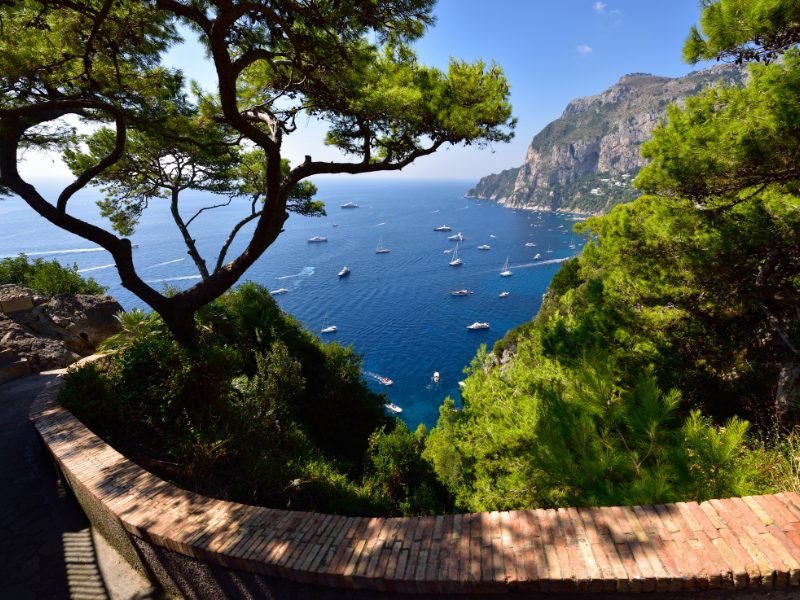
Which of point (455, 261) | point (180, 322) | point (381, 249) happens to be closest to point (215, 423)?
point (180, 322)

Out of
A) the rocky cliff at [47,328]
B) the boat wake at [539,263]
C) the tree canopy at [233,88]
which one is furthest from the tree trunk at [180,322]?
the boat wake at [539,263]

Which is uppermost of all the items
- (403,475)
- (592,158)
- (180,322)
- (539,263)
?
(592,158)

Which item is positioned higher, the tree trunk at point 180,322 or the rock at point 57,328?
the tree trunk at point 180,322

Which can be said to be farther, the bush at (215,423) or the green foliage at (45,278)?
the green foliage at (45,278)

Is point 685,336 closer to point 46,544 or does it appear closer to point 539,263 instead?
point 46,544

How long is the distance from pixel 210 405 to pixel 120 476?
1926 mm

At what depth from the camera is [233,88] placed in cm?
491

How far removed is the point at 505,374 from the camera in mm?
7656

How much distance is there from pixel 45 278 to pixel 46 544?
9996 mm

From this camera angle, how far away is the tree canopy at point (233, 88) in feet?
16.5

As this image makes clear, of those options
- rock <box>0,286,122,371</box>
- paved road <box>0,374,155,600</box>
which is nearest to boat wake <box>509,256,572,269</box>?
rock <box>0,286,122,371</box>

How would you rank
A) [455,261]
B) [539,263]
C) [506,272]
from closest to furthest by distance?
[506,272] → [455,261] → [539,263]

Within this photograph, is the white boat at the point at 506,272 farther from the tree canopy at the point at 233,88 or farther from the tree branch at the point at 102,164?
the tree branch at the point at 102,164

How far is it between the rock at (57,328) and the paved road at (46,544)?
14.6ft
